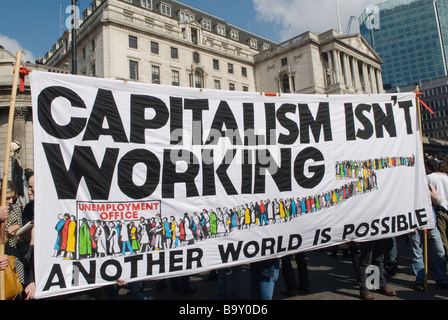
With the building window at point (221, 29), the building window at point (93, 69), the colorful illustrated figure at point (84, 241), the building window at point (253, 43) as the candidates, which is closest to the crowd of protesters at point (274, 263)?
the colorful illustrated figure at point (84, 241)

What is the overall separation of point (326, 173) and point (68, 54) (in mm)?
49870

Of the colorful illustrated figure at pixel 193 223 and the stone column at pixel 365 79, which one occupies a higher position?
the stone column at pixel 365 79

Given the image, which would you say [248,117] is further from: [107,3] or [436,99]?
[436,99]

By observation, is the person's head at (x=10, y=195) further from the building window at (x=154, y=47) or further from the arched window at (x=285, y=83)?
the arched window at (x=285, y=83)

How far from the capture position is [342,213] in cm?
427

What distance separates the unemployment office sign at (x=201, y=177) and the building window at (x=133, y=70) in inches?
1455

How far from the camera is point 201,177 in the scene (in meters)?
3.68

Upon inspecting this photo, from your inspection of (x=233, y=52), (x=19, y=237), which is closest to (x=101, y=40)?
(x=233, y=52)

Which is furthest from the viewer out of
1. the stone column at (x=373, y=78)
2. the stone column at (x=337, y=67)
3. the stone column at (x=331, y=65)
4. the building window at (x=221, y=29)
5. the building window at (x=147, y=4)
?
the stone column at (x=373, y=78)

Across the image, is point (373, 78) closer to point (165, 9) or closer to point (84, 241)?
point (165, 9)

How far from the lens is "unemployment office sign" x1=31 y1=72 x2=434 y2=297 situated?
311 cm

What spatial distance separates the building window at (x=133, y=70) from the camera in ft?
125

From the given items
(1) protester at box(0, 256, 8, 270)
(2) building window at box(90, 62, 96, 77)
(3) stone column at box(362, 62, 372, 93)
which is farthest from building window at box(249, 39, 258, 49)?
(1) protester at box(0, 256, 8, 270)

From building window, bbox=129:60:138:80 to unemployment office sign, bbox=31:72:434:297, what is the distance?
121 feet
